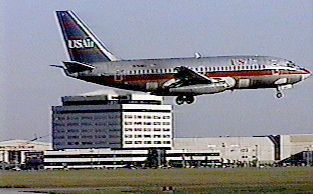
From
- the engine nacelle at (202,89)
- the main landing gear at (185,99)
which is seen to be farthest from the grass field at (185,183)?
the engine nacelle at (202,89)

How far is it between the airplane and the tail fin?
1352 millimetres

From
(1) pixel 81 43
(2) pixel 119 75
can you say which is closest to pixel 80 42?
(1) pixel 81 43

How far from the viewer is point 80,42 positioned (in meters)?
97.6

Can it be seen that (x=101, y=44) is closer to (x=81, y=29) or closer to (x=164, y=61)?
(x=81, y=29)

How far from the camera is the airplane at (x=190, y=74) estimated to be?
283 ft

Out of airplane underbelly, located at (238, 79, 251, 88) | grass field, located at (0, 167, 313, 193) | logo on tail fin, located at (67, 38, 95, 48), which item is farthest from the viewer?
logo on tail fin, located at (67, 38, 95, 48)

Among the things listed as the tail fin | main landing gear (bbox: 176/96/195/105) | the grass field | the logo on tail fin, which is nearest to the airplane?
main landing gear (bbox: 176/96/195/105)

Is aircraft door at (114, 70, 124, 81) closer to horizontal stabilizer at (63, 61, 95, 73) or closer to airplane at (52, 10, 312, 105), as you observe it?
airplane at (52, 10, 312, 105)

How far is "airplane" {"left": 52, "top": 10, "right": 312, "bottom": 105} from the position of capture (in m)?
86.3

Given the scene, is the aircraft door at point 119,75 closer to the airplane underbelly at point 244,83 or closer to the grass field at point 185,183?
the grass field at point 185,183

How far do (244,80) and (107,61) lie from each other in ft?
52.5

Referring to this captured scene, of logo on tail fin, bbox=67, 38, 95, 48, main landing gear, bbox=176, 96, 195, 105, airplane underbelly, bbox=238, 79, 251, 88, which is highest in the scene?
logo on tail fin, bbox=67, 38, 95, 48

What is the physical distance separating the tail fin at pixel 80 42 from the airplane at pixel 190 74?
135 centimetres

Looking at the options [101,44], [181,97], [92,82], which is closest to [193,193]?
[181,97]
